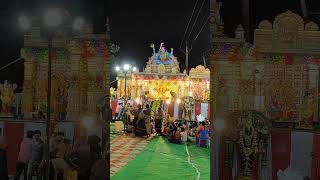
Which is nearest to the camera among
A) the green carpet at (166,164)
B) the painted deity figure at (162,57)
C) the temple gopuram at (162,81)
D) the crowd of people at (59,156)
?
the crowd of people at (59,156)

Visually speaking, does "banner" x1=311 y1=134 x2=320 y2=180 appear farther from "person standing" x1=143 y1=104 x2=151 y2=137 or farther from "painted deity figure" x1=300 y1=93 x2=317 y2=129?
"person standing" x1=143 y1=104 x2=151 y2=137

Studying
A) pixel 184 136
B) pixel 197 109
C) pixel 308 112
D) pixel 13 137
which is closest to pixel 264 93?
pixel 308 112

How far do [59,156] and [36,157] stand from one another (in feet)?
1.50

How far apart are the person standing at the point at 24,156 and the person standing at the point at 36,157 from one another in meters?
0.09

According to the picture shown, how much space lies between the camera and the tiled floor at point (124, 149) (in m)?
11.7

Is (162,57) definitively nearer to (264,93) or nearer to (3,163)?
(264,93)

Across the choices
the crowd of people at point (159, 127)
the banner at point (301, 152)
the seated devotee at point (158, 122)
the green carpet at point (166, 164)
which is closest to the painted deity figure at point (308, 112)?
the banner at point (301, 152)

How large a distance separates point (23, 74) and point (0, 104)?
0.79m

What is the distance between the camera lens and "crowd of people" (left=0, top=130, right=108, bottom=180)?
7.79 m

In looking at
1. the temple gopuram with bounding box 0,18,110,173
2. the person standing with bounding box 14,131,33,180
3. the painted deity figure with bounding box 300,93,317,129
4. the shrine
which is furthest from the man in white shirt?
the person standing with bounding box 14,131,33,180

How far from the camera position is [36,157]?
7.97m

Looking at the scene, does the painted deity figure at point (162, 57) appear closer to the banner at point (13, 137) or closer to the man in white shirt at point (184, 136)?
the man in white shirt at point (184, 136)

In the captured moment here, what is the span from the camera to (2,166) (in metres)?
7.52

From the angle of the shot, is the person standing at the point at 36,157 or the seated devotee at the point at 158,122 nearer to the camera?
the person standing at the point at 36,157
